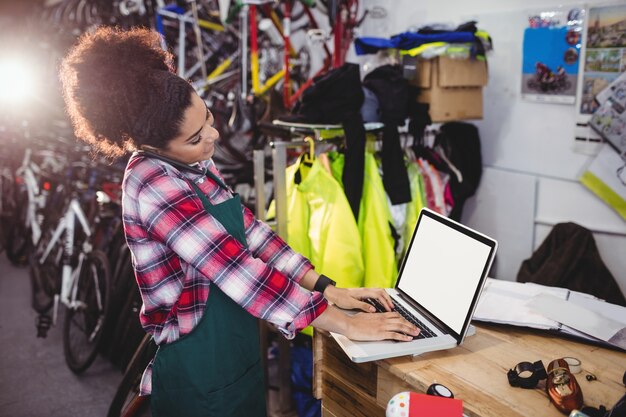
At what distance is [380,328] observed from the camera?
1.34 meters

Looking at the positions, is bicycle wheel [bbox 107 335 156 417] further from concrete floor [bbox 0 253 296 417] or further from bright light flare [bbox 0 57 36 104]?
bright light flare [bbox 0 57 36 104]

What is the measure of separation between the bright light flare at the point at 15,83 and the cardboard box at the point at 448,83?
473cm

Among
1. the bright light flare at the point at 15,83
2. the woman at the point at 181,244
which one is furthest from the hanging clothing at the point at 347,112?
the bright light flare at the point at 15,83

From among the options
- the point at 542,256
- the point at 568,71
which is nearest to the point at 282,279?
the point at 542,256

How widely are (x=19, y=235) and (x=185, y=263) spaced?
413 centimetres

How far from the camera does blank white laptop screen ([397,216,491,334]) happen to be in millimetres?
1336

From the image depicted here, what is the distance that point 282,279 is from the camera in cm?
128

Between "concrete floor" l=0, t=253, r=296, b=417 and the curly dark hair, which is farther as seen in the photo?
"concrete floor" l=0, t=253, r=296, b=417

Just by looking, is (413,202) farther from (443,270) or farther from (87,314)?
(87,314)

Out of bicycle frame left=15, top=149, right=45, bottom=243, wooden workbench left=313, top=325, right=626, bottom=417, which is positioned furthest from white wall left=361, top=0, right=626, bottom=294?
bicycle frame left=15, top=149, right=45, bottom=243

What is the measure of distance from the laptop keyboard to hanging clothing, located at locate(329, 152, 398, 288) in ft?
2.40

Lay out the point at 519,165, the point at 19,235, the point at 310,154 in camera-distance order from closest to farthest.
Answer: the point at 310,154 → the point at 519,165 → the point at 19,235

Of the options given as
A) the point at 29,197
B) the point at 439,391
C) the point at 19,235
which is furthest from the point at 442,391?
the point at 19,235

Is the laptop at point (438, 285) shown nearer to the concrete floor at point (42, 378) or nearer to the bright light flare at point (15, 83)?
the concrete floor at point (42, 378)
